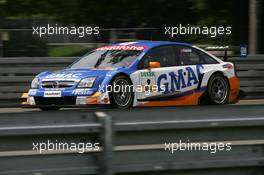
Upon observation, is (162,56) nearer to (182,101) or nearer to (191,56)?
(191,56)

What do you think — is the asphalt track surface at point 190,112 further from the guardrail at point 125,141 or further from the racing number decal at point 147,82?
the racing number decal at point 147,82

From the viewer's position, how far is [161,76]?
1245cm

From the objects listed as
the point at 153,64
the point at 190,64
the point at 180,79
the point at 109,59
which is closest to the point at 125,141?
the point at 153,64

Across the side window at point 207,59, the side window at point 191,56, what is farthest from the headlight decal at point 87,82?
the side window at point 207,59

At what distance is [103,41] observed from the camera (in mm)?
21141

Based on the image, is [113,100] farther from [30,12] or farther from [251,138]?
[30,12]

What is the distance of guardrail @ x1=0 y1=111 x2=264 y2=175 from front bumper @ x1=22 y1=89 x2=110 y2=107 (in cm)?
606

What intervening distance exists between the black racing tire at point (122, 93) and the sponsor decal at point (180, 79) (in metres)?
0.71

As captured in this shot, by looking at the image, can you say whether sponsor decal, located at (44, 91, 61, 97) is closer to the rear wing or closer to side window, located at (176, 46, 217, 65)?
side window, located at (176, 46, 217, 65)

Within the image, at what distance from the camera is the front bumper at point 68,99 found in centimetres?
1151

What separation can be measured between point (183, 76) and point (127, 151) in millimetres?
7655

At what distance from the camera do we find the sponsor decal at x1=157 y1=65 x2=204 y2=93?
12.5 m

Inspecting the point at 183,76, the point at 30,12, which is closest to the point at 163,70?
the point at 183,76

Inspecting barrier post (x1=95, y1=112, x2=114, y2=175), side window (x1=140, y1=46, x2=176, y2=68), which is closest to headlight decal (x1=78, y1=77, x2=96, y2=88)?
side window (x1=140, y1=46, x2=176, y2=68)
